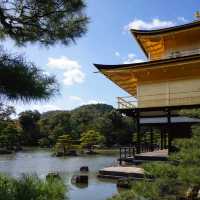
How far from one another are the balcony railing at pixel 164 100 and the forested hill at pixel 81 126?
96.9ft

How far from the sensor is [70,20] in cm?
404

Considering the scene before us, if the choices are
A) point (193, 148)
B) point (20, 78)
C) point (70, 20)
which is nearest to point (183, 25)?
point (193, 148)

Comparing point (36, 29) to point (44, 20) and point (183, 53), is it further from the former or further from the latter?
point (183, 53)

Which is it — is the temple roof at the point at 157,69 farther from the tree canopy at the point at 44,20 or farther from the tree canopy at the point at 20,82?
the tree canopy at the point at 20,82

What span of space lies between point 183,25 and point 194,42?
107cm

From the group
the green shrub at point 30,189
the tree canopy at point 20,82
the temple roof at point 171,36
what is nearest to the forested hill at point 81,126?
the temple roof at point 171,36

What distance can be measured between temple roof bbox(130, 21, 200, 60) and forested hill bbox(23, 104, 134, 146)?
28144 millimetres

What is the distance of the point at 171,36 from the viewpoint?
16953 millimetres

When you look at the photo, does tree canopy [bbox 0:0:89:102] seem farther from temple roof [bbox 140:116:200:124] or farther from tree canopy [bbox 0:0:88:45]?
temple roof [bbox 140:116:200:124]

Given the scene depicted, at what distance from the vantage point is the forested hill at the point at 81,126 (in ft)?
162

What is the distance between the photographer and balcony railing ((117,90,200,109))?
15.1 meters

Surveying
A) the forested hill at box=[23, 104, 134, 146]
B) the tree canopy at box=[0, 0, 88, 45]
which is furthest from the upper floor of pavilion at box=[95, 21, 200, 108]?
the forested hill at box=[23, 104, 134, 146]

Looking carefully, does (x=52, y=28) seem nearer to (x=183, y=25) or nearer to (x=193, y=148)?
(x=193, y=148)

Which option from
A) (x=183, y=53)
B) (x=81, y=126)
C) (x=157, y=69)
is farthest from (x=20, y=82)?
(x=81, y=126)
